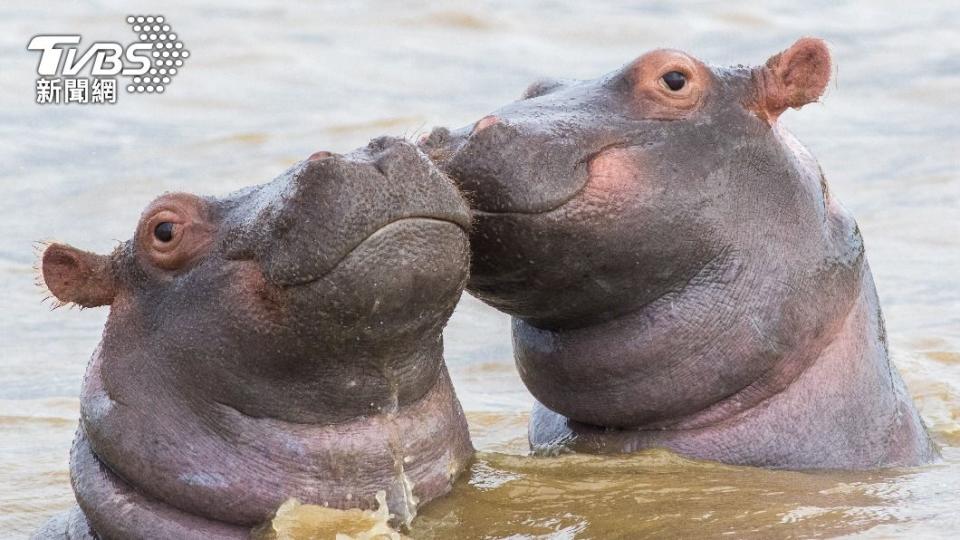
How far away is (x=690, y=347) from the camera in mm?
6875

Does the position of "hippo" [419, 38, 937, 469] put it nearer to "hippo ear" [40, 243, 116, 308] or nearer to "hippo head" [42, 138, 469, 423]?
"hippo head" [42, 138, 469, 423]

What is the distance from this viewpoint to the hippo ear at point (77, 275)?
6.41 m

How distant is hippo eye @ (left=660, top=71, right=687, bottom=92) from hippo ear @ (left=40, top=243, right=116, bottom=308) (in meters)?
2.12

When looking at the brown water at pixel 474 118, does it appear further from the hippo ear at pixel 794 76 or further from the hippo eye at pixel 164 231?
the hippo ear at pixel 794 76

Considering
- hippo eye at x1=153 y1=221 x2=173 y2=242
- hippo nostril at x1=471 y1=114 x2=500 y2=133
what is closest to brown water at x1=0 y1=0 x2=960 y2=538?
hippo eye at x1=153 y1=221 x2=173 y2=242

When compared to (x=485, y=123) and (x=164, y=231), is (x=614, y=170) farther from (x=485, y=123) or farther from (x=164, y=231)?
(x=164, y=231)

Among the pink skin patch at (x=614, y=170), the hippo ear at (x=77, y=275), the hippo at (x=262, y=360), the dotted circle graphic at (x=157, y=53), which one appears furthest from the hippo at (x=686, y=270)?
the dotted circle graphic at (x=157, y=53)

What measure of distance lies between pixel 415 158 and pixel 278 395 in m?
0.93

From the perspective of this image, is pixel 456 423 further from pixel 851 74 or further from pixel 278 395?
pixel 851 74

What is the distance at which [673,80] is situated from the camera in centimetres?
688

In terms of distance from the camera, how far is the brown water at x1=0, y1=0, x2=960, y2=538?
6.55 meters

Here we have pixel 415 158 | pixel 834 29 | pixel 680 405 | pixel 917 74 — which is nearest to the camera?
pixel 415 158

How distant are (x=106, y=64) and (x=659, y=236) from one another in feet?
37.9

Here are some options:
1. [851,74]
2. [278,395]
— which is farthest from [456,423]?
[851,74]
